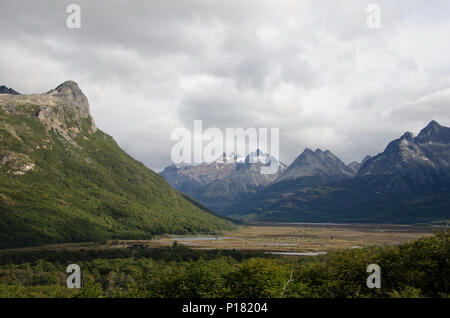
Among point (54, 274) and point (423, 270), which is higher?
point (423, 270)

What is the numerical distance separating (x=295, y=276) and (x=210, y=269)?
73.1 ft

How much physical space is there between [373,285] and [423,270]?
10194 millimetres

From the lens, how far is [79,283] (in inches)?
6260

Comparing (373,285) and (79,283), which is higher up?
(373,285)
